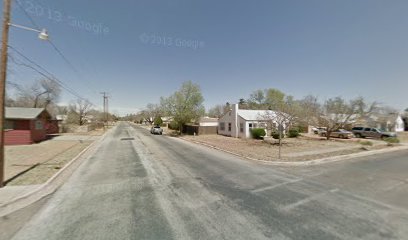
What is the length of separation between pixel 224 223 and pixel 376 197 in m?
5.52

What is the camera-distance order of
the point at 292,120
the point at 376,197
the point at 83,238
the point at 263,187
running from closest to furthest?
1. the point at 83,238
2. the point at 376,197
3. the point at 263,187
4. the point at 292,120

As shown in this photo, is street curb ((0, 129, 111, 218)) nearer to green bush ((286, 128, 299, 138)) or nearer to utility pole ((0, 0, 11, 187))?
utility pole ((0, 0, 11, 187))

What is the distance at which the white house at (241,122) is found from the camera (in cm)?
2784

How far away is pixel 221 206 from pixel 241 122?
24.0 metres

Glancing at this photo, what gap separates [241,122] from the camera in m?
28.9

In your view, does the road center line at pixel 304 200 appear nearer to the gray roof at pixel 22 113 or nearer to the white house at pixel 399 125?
the gray roof at pixel 22 113

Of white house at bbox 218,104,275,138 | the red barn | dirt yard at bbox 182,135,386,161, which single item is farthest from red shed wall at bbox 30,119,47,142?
white house at bbox 218,104,275,138

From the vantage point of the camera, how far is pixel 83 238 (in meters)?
3.91

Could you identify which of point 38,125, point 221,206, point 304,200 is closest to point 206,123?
point 38,125

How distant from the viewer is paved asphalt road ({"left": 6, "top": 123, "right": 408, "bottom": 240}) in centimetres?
420

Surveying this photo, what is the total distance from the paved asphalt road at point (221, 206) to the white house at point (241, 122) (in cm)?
1837

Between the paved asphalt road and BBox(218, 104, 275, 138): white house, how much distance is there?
1837 cm

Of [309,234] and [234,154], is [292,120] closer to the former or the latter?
[234,154]

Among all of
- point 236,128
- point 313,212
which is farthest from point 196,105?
point 313,212
